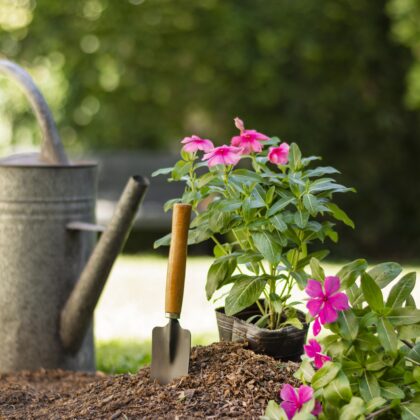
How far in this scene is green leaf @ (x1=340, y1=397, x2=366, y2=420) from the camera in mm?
1795

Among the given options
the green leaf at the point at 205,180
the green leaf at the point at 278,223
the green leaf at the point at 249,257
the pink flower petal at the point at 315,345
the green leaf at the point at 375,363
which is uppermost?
the green leaf at the point at 205,180

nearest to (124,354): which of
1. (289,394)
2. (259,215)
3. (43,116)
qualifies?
(43,116)

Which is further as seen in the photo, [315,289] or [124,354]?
[124,354]

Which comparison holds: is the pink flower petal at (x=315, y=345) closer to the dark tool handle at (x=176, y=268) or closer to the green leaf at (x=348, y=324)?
the green leaf at (x=348, y=324)

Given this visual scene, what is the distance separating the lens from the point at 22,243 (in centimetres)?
298

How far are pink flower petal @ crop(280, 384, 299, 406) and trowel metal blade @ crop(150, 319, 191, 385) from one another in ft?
1.09

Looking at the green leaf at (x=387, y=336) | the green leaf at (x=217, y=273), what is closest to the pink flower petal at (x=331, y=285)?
the green leaf at (x=387, y=336)

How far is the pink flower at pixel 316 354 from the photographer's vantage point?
6.41ft

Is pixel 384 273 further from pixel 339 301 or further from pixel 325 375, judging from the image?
pixel 325 375

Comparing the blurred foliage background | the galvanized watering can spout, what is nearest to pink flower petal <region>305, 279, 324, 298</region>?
the galvanized watering can spout

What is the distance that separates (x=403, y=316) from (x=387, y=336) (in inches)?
3.6

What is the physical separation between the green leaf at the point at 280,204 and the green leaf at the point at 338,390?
495 mm

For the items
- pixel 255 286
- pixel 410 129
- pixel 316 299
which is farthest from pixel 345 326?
pixel 410 129

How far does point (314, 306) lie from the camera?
6.12ft
